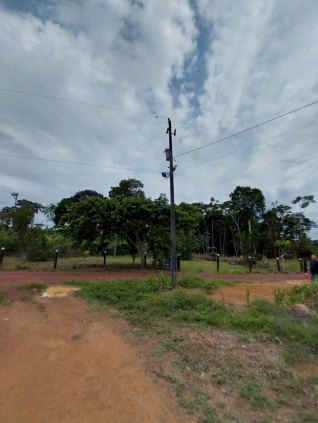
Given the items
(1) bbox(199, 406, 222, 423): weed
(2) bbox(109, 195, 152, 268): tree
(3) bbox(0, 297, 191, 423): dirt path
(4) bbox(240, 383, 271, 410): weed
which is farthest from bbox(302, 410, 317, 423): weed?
(2) bbox(109, 195, 152, 268): tree

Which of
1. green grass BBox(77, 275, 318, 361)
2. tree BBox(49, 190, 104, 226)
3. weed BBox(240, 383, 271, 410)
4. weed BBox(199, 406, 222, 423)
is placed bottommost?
weed BBox(199, 406, 222, 423)

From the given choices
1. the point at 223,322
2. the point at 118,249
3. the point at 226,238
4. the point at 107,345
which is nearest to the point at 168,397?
the point at 107,345

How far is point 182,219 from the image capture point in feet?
54.3

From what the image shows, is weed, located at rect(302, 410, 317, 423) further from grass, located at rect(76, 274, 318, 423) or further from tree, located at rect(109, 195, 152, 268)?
tree, located at rect(109, 195, 152, 268)

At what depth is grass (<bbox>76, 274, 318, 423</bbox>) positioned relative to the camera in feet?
11.0

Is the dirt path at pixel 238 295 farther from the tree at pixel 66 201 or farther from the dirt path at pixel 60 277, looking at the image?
the tree at pixel 66 201

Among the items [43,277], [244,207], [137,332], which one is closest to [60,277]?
[43,277]

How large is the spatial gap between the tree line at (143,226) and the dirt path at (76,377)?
10.2 metres

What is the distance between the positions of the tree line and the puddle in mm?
6145

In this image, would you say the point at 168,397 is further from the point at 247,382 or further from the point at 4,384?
the point at 4,384

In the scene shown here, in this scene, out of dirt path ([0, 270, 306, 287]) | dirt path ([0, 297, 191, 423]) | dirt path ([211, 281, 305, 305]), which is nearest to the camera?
dirt path ([0, 297, 191, 423])

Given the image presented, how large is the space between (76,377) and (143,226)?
12834 mm

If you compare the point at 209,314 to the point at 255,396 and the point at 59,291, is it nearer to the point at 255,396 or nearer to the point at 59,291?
the point at 255,396

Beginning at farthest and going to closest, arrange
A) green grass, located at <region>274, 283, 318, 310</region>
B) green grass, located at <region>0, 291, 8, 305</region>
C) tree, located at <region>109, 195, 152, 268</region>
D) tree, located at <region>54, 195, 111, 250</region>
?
tree, located at <region>54, 195, 111, 250</region>, tree, located at <region>109, 195, 152, 268</region>, green grass, located at <region>274, 283, 318, 310</region>, green grass, located at <region>0, 291, 8, 305</region>
